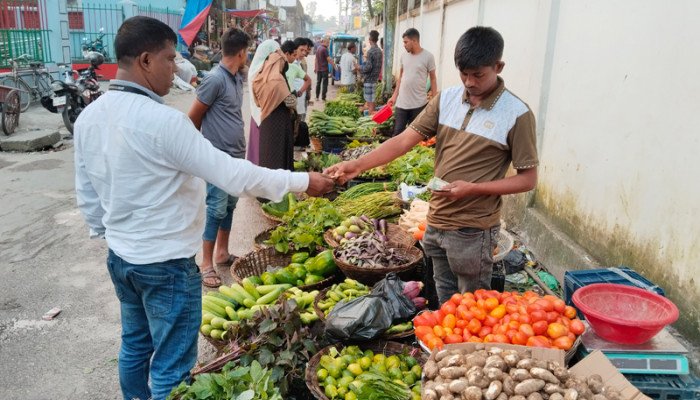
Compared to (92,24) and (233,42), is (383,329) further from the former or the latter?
(92,24)

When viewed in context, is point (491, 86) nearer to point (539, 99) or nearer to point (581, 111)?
point (581, 111)

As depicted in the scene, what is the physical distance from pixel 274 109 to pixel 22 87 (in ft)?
31.0

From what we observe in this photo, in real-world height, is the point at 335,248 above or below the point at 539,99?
below

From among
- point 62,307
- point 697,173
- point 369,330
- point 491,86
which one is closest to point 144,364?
point 369,330

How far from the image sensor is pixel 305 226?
5578 mm

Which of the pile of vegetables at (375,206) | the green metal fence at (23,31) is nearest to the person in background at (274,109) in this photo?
the pile of vegetables at (375,206)

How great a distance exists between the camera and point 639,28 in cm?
386

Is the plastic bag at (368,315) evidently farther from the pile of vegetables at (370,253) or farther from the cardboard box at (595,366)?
the pile of vegetables at (370,253)

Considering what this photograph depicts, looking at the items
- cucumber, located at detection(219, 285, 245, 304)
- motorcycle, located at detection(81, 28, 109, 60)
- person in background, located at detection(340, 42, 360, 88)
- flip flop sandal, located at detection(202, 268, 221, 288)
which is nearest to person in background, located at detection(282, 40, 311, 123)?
flip flop sandal, located at detection(202, 268, 221, 288)

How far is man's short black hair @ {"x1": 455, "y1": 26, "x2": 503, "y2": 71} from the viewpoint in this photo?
114 inches

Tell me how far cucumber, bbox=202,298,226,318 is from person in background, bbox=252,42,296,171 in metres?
2.89

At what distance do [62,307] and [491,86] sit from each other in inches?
154

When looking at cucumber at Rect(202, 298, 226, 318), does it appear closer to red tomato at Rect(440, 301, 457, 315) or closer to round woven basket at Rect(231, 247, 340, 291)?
round woven basket at Rect(231, 247, 340, 291)

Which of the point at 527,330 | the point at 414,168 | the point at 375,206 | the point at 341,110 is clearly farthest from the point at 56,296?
the point at 341,110
